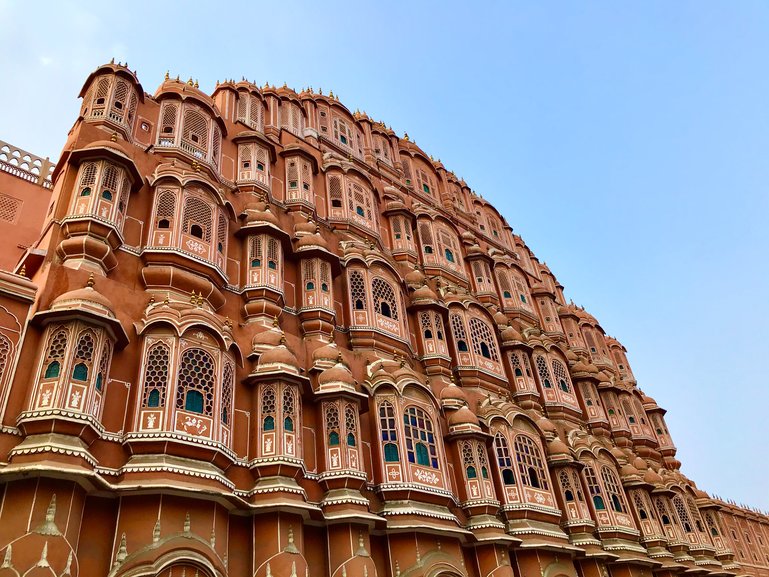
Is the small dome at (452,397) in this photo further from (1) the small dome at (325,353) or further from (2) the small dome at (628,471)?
(2) the small dome at (628,471)

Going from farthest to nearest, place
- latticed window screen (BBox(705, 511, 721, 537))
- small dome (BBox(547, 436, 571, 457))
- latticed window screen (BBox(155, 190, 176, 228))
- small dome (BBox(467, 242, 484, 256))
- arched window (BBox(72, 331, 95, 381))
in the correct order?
latticed window screen (BBox(705, 511, 721, 537))
small dome (BBox(467, 242, 484, 256))
small dome (BBox(547, 436, 571, 457))
latticed window screen (BBox(155, 190, 176, 228))
arched window (BBox(72, 331, 95, 381))

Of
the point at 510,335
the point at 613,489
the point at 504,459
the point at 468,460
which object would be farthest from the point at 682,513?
the point at 468,460

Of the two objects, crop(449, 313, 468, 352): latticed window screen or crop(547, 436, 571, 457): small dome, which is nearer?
crop(547, 436, 571, 457): small dome

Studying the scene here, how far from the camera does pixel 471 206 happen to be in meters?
35.8

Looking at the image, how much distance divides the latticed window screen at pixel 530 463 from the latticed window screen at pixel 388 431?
5285 mm

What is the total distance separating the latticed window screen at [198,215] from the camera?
16.7 m

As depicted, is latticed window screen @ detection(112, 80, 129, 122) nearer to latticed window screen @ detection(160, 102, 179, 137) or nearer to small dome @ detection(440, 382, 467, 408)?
latticed window screen @ detection(160, 102, 179, 137)

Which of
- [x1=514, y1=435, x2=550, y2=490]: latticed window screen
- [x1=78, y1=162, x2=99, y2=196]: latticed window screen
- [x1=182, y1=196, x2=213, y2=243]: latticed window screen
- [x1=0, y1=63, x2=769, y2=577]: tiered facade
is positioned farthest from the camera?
[x1=514, y1=435, x2=550, y2=490]: latticed window screen

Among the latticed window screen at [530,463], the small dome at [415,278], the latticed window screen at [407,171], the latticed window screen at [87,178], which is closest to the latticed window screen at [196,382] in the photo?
the latticed window screen at [87,178]

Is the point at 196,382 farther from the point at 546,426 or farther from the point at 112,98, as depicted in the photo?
the point at 546,426

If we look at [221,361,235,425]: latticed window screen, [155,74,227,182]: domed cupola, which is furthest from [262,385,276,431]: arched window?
[155,74,227,182]: domed cupola

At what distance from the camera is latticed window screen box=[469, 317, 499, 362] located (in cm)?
2378

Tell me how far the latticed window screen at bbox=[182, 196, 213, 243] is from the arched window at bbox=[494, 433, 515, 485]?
436 inches

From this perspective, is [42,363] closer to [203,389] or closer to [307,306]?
[203,389]
